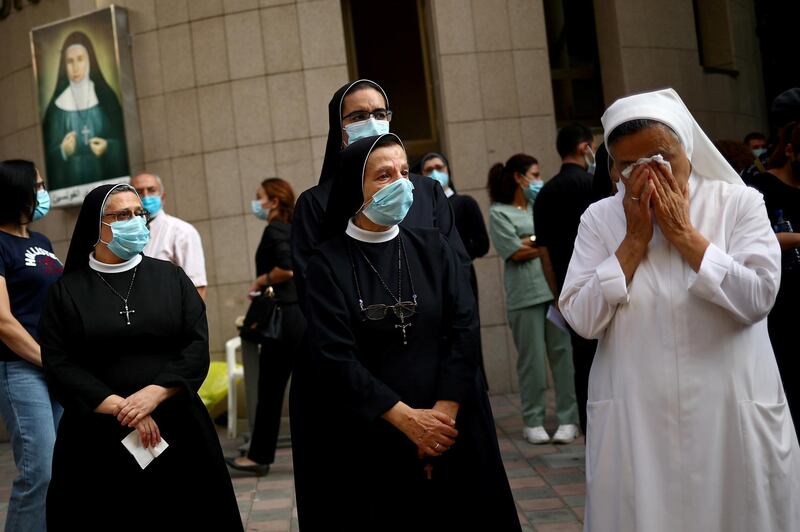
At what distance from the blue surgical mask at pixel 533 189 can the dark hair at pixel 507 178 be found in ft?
0.45

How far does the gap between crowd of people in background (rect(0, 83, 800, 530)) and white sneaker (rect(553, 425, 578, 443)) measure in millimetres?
3057

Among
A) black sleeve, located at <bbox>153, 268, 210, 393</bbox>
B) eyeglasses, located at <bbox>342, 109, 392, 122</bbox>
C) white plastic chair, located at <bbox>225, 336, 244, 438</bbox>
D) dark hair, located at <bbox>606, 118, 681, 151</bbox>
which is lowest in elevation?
white plastic chair, located at <bbox>225, 336, 244, 438</bbox>

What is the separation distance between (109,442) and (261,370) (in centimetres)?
307

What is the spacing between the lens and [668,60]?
10938 mm

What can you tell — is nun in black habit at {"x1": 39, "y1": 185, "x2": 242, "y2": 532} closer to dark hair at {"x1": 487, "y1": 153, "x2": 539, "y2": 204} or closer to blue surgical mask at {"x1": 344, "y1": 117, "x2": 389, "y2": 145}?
blue surgical mask at {"x1": 344, "y1": 117, "x2": 389, "y2": 145}

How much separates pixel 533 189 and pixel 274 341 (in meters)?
2.45

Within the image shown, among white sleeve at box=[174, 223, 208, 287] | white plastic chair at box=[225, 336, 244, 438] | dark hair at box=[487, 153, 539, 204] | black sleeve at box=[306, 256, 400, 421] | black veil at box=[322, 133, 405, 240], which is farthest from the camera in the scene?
white plastic chair at box=[225, 336, 244, 438]

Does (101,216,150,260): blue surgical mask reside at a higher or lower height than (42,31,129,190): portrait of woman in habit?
lower

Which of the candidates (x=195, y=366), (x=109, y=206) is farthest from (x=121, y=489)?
(x=109, y=206)

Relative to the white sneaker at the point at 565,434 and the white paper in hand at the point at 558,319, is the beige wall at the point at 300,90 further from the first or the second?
the white paper in hand at the point at 558,319

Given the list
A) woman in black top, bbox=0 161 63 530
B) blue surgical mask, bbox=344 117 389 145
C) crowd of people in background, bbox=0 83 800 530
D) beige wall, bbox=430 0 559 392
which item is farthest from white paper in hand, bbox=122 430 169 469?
beige wall, bbox=430 0 559 392

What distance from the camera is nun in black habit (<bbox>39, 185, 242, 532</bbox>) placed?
4391mm

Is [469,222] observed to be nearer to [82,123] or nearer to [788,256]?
[788,256]

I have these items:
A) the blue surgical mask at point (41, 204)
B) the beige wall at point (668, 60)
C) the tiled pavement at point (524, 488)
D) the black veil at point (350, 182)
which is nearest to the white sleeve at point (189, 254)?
the blue surgical mask at point (41, 204)
